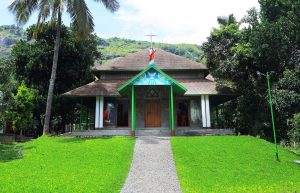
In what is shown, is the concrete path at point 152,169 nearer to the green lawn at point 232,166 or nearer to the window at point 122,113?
the green lawn at point 232,166

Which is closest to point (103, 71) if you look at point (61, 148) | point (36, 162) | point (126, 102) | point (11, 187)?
point (126, 102)

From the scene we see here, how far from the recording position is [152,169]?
14078mm

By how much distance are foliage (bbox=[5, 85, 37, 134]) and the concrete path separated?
13.9m

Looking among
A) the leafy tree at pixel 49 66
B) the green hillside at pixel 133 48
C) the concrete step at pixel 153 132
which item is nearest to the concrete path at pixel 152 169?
the concrete step at pixel 153 132

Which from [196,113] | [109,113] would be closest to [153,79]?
[196,113]

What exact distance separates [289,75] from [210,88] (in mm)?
5914

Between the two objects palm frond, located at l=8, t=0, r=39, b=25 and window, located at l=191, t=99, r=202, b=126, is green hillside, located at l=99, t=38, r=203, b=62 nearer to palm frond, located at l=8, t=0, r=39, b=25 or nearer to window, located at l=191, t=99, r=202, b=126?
palm frond, located at l=8, t=0, r=39, b=25

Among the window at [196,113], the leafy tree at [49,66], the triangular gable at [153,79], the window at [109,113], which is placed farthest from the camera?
the leafy tree at [49,66]

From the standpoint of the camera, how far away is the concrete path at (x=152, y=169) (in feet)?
37.6

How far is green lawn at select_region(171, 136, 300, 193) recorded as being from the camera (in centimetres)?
1162

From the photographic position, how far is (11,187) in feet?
36.7

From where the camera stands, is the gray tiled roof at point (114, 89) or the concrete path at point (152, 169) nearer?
the concrete path at point (152, 169)

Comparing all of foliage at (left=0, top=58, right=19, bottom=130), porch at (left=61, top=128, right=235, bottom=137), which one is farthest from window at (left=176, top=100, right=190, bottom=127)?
foliage at (left=0, top=58, right=19, bottom=130)

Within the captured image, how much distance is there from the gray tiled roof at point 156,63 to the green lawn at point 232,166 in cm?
888
